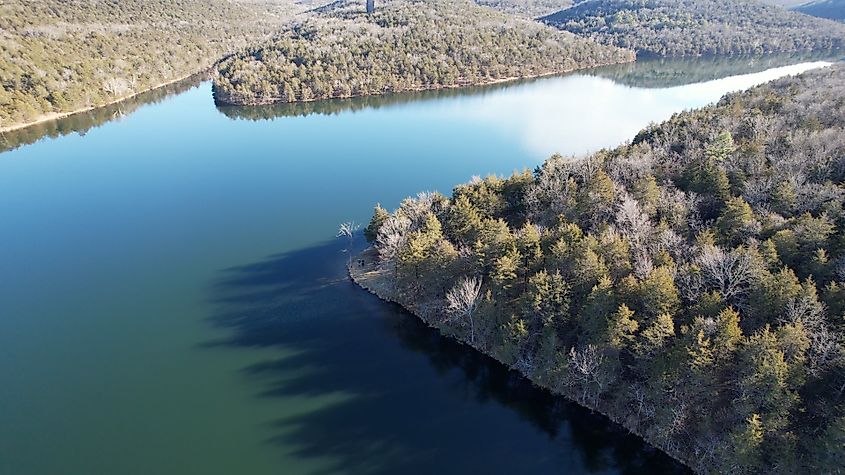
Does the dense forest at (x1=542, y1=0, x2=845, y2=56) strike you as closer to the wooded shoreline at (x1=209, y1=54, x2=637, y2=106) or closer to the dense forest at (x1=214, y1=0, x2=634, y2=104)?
the dense forest at (x1=214, y1=0, x2=634, y2=104)


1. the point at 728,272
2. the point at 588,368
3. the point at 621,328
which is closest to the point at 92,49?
the point at 588,368

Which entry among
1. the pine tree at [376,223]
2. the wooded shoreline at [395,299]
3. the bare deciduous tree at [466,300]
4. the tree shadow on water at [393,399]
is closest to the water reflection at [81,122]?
the tree shadow on water at [393,399]

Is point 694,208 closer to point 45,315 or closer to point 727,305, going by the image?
point 727,305

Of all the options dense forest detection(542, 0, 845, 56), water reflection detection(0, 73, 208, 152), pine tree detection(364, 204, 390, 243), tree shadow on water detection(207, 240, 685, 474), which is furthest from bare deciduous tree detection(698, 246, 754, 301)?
dense forest detection(542, 0, 845, 56)

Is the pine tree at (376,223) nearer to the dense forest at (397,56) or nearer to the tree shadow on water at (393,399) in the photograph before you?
the tree shadow on water at (393,399)

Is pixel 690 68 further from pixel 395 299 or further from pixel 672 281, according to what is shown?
pixel 395 299

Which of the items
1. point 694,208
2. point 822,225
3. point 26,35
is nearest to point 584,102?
point 694,208

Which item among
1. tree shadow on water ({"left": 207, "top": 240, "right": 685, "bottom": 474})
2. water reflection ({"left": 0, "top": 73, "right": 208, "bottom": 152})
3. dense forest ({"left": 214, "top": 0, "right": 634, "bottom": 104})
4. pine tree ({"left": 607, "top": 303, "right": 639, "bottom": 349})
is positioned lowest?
tree shadow on water ({"left": 207, "top": 240, "right": 685, "bottom": 474})
